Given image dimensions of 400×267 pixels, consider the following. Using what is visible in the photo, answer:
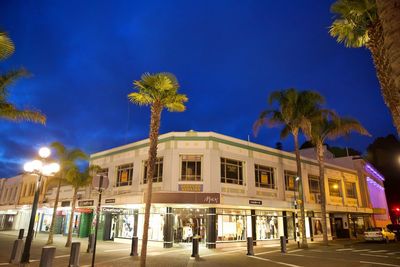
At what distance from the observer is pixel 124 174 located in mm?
26703

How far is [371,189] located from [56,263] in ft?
133

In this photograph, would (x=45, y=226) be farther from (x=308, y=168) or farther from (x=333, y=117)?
(x=333, y=117)

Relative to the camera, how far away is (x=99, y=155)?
1185 inches

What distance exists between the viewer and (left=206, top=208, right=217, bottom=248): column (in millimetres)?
21188

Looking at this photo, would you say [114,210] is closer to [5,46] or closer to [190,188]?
[190,188]

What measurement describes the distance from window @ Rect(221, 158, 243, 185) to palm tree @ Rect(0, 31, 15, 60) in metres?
16.1

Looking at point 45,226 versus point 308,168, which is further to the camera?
point 45,226

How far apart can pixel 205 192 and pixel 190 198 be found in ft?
4.86

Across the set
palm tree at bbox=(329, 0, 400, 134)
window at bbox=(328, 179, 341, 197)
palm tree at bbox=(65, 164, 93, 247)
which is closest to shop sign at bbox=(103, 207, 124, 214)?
palm tree at bbox=(65, 164, 93, 247)

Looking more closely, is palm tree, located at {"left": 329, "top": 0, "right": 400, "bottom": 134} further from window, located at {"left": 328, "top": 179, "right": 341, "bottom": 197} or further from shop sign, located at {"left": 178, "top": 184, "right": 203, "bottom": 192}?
window, located at {"left": 328, "top": 179, "right": 341, "bottom": 197}

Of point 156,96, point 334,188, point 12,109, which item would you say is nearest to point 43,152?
point 12,109

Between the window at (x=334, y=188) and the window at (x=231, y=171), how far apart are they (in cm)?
1448

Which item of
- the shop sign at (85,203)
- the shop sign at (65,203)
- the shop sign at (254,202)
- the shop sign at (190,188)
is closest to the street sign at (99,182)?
the shop sign at (190,188)

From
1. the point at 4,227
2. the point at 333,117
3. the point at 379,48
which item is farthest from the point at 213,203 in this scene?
the point at 4,227
